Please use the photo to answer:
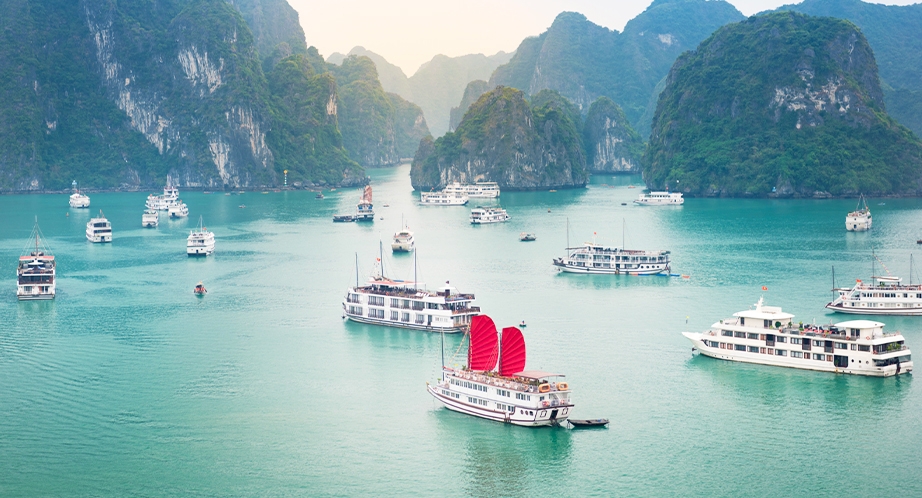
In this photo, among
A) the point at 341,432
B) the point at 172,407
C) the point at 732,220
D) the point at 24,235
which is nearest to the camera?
the point at 341,432

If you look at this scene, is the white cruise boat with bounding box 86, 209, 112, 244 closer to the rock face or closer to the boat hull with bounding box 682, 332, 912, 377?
the boat hull with bounding box 682, 332, 912, 377

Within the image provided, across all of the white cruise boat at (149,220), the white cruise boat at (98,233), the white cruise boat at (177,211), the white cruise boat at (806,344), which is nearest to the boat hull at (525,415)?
the white cruise boat at (806,344)

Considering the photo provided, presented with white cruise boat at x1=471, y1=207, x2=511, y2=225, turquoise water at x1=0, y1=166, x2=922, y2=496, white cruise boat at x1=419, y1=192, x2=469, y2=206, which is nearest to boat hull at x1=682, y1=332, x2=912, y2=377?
turquoise water at x1=0, y1=166, x2=922, y2=496

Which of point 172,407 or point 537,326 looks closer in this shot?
point 172,407

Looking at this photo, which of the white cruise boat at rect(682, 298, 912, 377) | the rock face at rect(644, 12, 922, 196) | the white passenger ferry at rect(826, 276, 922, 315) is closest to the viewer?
the white cruise boat at rect(682, 298, 912, 377)

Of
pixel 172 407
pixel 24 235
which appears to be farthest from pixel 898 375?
pixel 24 235

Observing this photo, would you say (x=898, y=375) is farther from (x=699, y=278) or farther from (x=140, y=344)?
(x=140, y=344)
